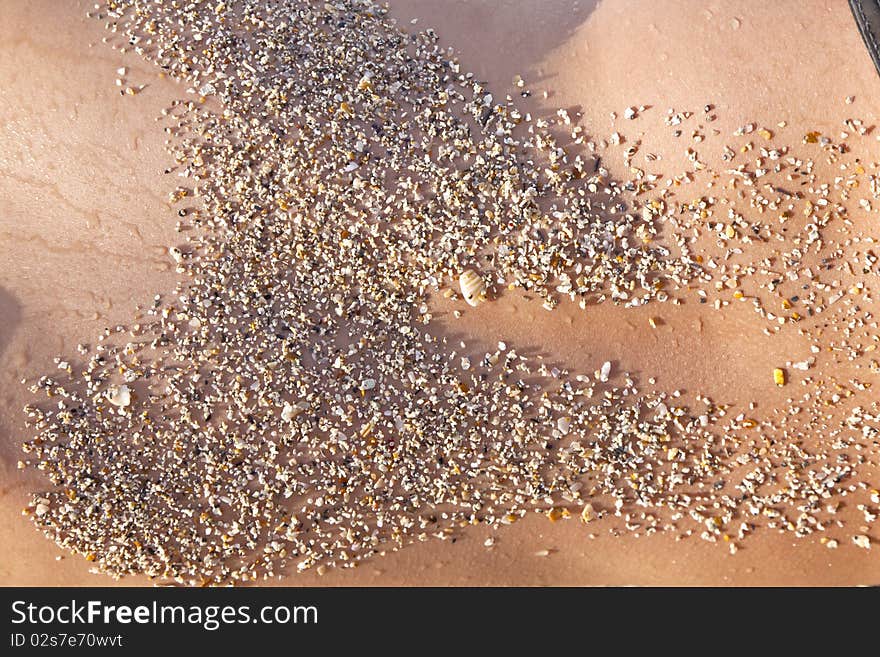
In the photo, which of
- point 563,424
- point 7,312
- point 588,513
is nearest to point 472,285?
point 563,424

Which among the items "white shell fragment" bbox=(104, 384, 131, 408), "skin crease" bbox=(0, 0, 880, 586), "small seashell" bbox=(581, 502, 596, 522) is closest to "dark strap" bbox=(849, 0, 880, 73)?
"skin crease" bbox=(0, 0, 880, 586)

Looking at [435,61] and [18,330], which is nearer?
[18,330]

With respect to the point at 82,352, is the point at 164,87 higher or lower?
higher

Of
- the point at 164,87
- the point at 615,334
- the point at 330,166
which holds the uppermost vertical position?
the point at 164,87

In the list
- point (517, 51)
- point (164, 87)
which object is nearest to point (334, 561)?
→ point (164, 87)

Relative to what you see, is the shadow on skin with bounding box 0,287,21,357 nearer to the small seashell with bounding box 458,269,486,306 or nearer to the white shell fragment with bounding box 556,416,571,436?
the small seashell with bounding box 458,269,486,306

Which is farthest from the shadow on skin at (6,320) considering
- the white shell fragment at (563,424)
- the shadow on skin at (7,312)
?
the white shell fragment at (563,424)

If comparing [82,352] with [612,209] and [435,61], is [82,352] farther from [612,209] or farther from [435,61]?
[612,209]
